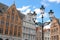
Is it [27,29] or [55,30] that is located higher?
[55,30]

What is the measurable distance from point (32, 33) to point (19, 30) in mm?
6547

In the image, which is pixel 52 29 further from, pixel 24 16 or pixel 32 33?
pixel 24 16

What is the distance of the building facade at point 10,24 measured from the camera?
42991 millimetres

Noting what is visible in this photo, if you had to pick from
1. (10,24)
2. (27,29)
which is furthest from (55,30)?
(10,24)

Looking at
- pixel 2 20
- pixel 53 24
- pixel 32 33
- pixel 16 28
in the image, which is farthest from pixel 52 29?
pixel 2 20

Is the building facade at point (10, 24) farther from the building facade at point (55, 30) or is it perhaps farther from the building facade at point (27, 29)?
the building facade at point (55, 30)

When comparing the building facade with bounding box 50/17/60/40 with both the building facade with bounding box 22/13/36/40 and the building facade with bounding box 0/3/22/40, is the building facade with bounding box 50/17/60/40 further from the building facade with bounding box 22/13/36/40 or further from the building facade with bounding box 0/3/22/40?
the building facade with bounding box 0/3/22/40

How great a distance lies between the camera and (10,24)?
45.1 meters

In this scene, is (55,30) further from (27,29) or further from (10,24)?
(10,24)

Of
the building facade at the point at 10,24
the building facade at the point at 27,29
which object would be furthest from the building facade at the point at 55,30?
the building facade at the point at 10,24

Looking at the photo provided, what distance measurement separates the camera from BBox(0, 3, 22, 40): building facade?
4299cm

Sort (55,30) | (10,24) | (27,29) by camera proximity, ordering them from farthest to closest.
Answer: (55,30), (27,29), (10,24)

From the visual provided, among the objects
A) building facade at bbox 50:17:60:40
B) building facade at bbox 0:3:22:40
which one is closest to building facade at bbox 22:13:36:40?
building facade at bbox 0:3:22:40

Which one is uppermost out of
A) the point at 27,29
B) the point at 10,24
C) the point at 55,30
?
the point at 55,30
